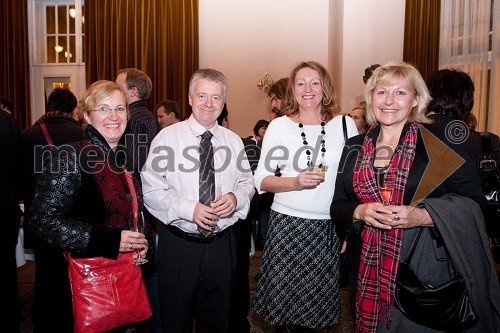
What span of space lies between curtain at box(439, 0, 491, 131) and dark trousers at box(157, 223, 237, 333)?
468 cm

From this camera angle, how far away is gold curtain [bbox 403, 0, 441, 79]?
6.37m

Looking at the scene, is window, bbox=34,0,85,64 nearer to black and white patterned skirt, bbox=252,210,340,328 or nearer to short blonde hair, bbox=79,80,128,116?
short blonde hair, bbox=79,80,128,116

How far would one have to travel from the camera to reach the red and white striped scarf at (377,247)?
1.79m

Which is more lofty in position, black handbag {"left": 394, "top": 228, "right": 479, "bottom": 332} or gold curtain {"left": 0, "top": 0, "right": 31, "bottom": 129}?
gold curtain {"left": 0, "top": 0, "right": 31, "bottom": 129}

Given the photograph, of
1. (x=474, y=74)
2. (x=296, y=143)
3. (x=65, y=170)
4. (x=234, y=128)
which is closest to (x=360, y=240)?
(x=296, y=143)

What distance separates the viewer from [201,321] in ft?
7.31

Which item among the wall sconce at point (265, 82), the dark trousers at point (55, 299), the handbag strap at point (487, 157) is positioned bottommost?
the dark trousers at point (55, 299)

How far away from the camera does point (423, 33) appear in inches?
253

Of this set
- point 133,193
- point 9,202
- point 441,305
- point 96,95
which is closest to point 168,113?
point 9,202

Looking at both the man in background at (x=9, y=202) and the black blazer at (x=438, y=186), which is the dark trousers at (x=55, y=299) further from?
the black blazer at (x=438, y=186)

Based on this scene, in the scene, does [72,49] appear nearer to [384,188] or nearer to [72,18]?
[72,18]

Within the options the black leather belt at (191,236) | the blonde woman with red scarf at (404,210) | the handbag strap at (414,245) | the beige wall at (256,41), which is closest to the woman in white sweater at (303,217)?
the blonde woman with red scarf at (404,210)

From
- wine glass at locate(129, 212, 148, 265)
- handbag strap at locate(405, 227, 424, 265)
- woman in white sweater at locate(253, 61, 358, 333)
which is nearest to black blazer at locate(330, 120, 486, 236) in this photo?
handbag strap at locate(405, 227, 424, 265)

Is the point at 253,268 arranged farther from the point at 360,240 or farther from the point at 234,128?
the point at 234,128
